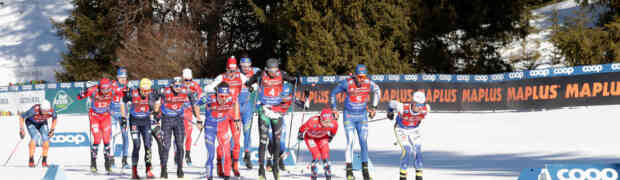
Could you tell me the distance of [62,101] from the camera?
40062 mm

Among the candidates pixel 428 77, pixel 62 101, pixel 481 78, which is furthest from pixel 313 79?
pixel 62 101

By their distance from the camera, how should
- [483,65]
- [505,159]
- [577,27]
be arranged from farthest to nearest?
1. [483,65]
2. [577,27]
3. [505,159]

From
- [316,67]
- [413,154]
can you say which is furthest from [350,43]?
[413,154]

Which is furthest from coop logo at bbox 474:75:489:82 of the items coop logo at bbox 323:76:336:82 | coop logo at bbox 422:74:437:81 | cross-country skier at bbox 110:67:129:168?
cross-country skier at bbox 110:67:129:168

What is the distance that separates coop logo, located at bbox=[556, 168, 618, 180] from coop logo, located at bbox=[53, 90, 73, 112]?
105 feet

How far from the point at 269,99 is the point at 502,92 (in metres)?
18.9

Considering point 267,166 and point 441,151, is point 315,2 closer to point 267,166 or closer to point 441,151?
point 441,151

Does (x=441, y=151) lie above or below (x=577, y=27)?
below

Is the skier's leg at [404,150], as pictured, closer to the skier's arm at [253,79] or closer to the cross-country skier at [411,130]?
the cross-country skier at [411,130]

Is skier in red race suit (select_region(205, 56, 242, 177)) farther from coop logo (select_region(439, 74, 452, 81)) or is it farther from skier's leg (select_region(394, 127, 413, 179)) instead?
coop logo (select_region(439, 74, 452, 81))

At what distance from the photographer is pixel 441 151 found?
76.9 feet

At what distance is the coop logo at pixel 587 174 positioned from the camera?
12.0 m

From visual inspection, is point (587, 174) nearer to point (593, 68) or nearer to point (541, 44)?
point (593, 68)

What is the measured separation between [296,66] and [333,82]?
20.3 ft
